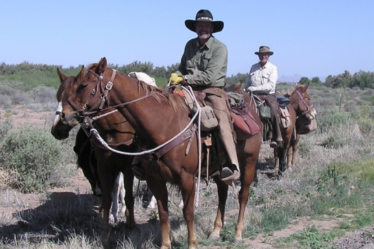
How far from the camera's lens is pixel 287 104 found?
1102cm

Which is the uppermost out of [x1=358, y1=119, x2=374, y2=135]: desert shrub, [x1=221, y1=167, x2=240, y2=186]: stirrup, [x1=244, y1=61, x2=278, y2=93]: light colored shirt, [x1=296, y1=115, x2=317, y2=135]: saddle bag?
[x1=244, y1=61, x2=278, y2=93]: light colored shirt

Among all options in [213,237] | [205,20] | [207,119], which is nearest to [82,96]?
[207,119]

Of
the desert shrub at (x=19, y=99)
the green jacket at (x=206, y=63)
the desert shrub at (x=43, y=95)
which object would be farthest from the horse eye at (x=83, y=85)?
the desert shrub at (x=43, y=95)

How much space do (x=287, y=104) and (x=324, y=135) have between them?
5.29 metres

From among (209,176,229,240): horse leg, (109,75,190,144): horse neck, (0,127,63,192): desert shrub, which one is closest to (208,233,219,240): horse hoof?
(209,176,229,240): horse leg

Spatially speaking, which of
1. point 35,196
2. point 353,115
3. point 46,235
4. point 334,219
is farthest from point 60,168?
point 353,115

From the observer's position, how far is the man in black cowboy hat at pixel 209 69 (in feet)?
19.6

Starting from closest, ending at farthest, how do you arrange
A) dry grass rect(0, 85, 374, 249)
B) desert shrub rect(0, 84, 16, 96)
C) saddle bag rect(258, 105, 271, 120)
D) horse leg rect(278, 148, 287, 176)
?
dry grass rect(0, 85, 374, 249) → saddle bag rect(258, 105, 271, 120) → horse leg rect(278, 148, 287, 176) → desert shrub rect(0, 84, 16, 96)

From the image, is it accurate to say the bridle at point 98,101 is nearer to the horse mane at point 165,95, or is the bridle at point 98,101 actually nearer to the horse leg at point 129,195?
→ the horse mane at point 165,95

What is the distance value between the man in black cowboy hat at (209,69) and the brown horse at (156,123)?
0.45 metres

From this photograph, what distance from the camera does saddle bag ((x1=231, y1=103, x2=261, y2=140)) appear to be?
21.0ft

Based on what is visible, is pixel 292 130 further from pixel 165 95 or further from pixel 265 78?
pixel 165 95

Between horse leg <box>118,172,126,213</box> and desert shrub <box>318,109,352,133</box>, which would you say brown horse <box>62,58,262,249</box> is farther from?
desert shrub <box>318,109,352,133</box>

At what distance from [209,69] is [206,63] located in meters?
0.11
